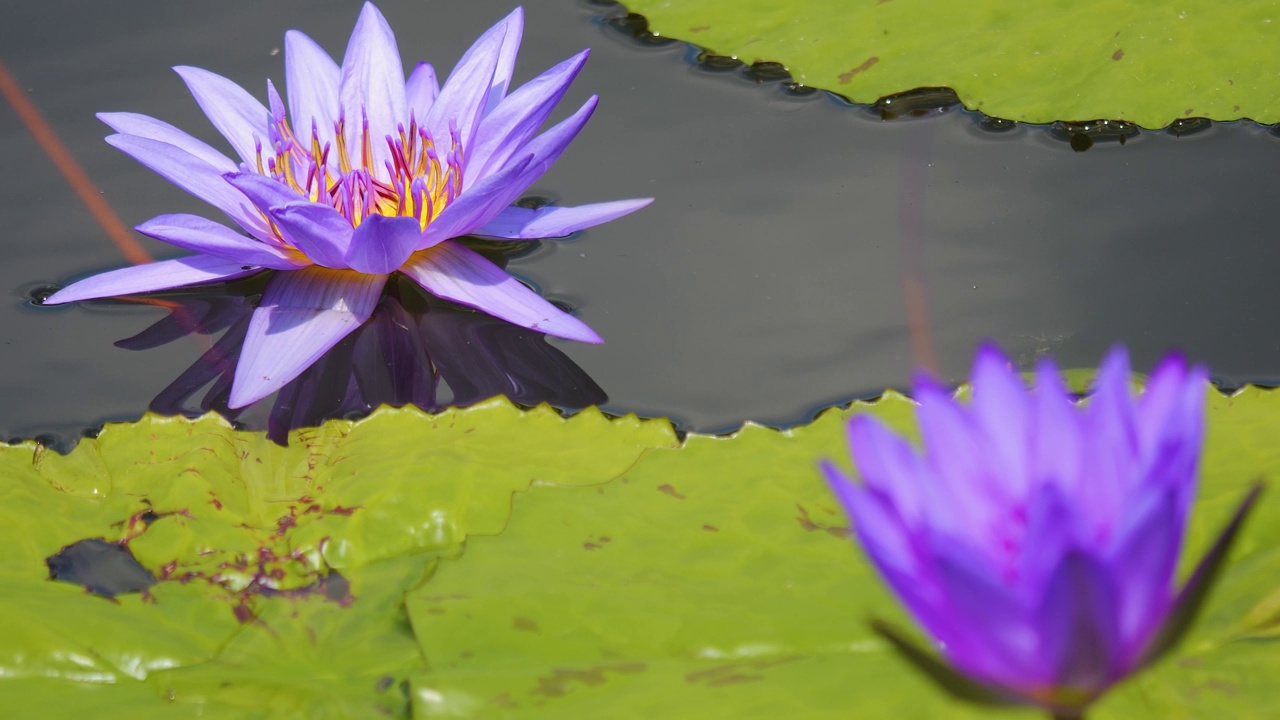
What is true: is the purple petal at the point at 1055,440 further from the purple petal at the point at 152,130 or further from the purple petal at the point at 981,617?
the purple petal at the point at 152,130

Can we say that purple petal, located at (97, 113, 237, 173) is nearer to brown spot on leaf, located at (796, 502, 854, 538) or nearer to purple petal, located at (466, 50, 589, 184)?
purple petal, located at (466, 50, 589, 184)

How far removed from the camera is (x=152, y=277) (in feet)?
6.91

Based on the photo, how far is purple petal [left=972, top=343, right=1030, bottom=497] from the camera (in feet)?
2.61

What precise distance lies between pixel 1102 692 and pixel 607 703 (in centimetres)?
54

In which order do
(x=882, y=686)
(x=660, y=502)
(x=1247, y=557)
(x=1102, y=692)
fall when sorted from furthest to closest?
(x=660, y=502)
(x=1247, y=557)
(x=882, y=686)
(x=1102, y=692)

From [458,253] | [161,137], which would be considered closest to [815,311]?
[458,253]

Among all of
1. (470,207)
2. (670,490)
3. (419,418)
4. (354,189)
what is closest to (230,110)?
(354,189)

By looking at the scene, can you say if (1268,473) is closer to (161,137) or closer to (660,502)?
(660,502)

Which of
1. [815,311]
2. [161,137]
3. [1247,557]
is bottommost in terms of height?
[815,311]

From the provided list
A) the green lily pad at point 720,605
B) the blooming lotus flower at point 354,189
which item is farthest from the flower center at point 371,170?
the green lily pad at point 720,605

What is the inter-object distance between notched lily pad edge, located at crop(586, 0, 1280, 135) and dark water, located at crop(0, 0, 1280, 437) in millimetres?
22

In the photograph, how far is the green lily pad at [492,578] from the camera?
114 centimetres

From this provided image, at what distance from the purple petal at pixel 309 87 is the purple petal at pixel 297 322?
12.7 inches

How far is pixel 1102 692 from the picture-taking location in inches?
29.0
